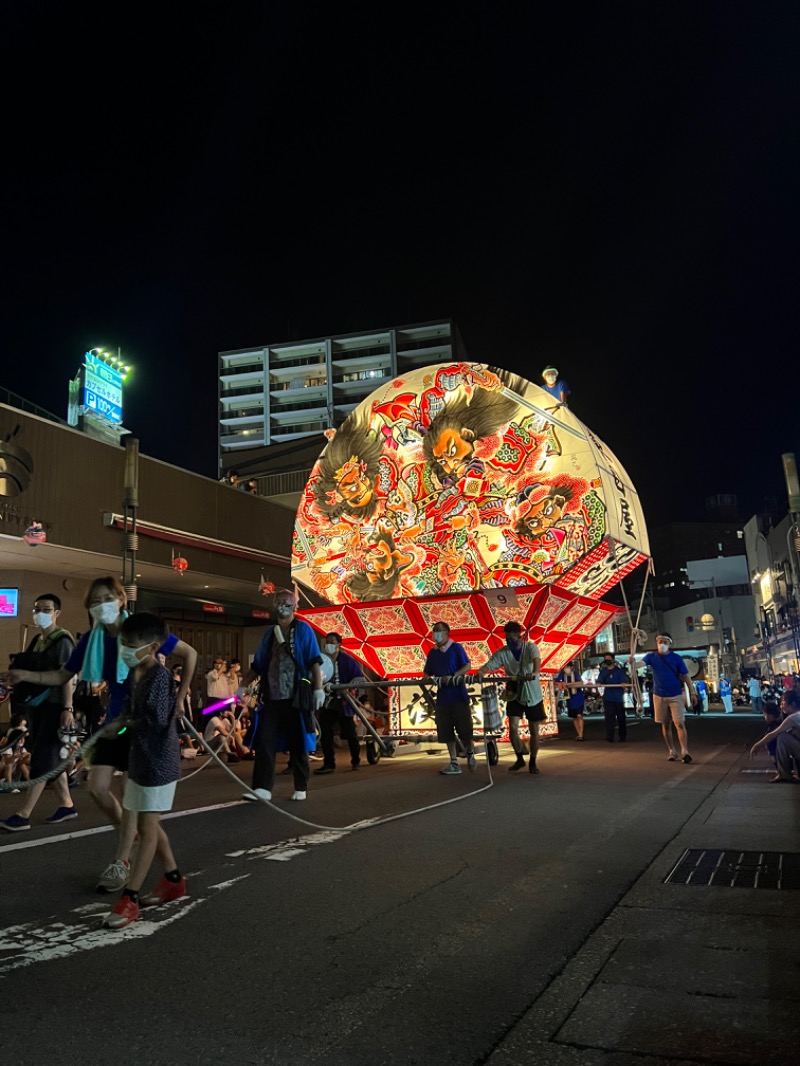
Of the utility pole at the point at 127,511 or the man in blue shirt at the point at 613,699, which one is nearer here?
the utility pole at the point at 127,511

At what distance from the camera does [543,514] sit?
1419cm

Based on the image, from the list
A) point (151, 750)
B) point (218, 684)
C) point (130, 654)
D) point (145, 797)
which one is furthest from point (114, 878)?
point (218, 684)

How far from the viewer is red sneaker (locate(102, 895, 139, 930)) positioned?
3.59m

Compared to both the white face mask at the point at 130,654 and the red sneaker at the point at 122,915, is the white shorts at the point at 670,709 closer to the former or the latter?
→ the white face mask at the point at 130,654

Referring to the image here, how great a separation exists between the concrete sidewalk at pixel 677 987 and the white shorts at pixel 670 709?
6.43 metres

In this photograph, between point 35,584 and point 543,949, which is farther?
point 35,584

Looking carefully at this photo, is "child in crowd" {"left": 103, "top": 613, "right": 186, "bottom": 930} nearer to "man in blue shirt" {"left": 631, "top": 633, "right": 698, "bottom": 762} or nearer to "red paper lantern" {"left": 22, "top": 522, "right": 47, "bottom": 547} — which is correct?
"man in blue shirt" {"left": 631, "top": 633, "right": 698, "bottom": 762}

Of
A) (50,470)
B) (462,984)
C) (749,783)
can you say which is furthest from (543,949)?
(50,470)

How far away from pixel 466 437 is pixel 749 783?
832 centimetres

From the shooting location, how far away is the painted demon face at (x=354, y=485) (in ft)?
50.9

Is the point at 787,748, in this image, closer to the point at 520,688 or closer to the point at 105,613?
the point at 520,688

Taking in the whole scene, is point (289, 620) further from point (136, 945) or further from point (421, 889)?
point (136, 945)

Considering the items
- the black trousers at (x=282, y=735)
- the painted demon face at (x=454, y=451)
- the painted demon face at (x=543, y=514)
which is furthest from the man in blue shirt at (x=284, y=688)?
the painted demon face at (x=454, y=451)

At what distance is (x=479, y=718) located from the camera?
14500mm
